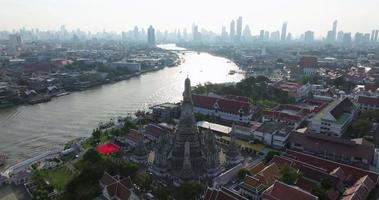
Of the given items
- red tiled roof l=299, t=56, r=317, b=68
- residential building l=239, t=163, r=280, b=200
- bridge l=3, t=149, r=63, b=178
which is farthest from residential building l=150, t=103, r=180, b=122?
red tiled roof l=299, t=56, r=317, b=68

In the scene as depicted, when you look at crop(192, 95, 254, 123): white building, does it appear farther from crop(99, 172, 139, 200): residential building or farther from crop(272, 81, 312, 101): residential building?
crop(99, 172, 139, 200): residential building

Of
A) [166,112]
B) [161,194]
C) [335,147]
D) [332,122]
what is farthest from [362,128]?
[161,194]

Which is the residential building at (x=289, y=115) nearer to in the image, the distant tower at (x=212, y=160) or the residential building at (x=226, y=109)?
the residential building at (x=226, y=109)

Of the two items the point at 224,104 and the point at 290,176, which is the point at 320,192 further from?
the point at 224,104

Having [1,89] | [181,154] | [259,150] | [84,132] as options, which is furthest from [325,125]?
[1,89]

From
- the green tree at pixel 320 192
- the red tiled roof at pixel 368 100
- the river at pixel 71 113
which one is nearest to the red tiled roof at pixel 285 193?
the green tree at pixel 320 192
